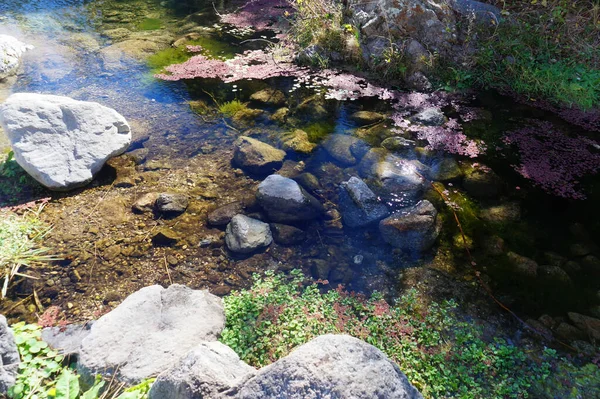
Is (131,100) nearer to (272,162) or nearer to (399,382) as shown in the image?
(272,162)

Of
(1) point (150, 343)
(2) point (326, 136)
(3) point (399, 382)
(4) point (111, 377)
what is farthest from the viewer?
(2) point (326, 136)

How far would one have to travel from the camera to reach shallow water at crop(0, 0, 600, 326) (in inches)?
161

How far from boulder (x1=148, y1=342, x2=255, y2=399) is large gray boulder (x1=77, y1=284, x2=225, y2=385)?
0.55 meters

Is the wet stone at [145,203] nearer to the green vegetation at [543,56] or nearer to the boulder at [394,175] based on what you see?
the boulder at [394,175]

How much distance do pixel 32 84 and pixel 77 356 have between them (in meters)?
6.77

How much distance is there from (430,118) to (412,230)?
306 centimetres

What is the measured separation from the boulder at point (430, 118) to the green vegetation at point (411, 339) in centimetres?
377

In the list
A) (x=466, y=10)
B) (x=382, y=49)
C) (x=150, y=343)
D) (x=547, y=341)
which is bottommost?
(x=547, y=341)

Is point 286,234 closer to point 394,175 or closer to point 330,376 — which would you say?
point 394,175

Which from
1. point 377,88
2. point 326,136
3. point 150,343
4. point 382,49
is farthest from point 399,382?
point 382,49

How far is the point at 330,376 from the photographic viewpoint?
2035 mm

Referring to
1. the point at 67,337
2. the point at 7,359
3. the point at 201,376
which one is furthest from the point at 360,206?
the point at 7,359

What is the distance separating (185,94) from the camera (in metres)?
7.59

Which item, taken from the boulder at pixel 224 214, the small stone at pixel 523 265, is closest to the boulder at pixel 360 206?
the boulder at pixel 224 214
